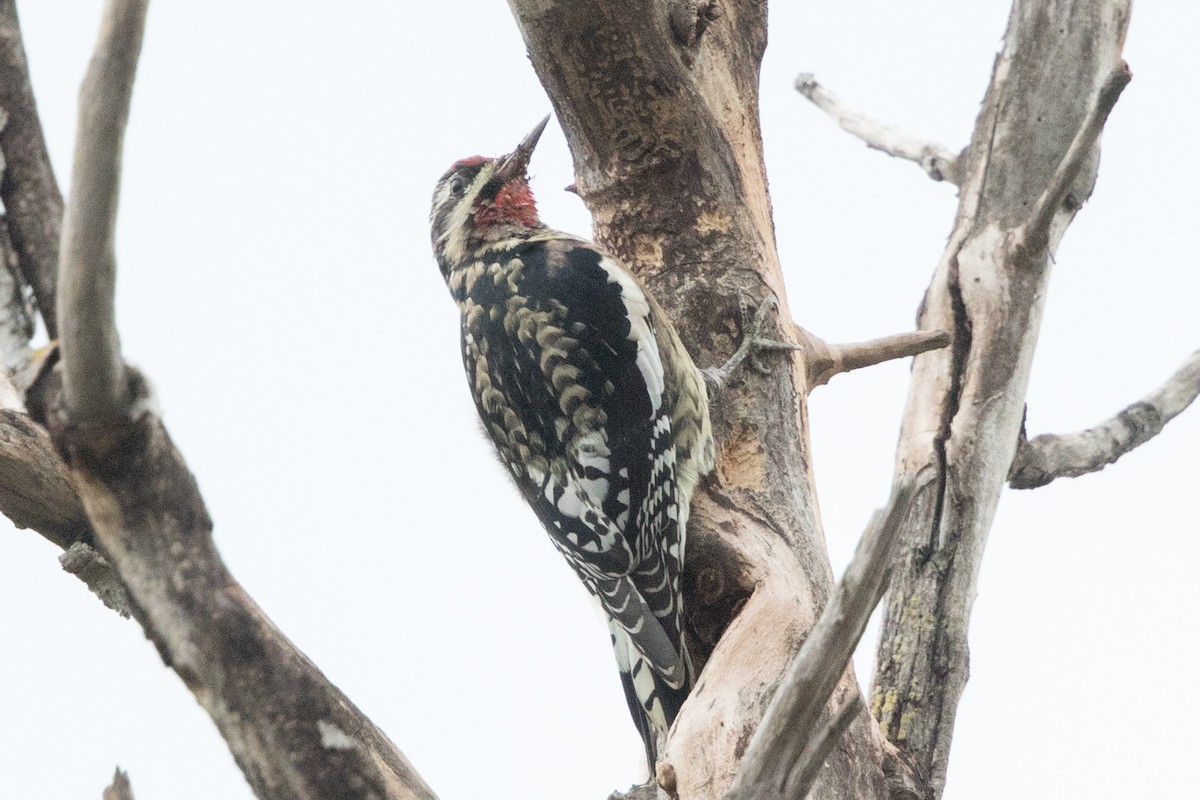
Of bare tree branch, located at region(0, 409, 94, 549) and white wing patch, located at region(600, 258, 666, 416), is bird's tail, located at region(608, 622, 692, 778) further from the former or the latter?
bare tree branch, located at region(0, 409, 94, 549)

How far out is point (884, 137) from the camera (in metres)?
4.24

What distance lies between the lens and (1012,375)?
3.29 metres

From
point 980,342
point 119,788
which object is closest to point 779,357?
point 980,342

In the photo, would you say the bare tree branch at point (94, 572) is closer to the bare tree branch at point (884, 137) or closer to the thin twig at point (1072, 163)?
the thin twig at point (1072, 163)

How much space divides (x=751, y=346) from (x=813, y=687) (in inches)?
62.3

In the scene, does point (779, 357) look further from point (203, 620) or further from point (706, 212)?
point (203, 620)

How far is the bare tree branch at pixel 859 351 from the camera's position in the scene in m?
3.26

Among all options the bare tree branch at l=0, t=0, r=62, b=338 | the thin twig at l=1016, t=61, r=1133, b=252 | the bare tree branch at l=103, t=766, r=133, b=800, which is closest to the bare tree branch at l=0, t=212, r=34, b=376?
the bare tree branch at l=0, t=0, r=62, b=338

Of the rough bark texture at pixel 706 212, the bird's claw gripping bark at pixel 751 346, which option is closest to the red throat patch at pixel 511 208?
the rough bark texture at pixel 706 212

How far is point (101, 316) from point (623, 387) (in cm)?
198

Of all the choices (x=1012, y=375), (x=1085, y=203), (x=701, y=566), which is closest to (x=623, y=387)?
(x=701, y=566)

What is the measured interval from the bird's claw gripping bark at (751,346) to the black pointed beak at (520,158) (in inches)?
41.6

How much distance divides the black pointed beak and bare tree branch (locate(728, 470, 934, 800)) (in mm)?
2453

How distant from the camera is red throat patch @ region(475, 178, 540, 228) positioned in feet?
12.6
